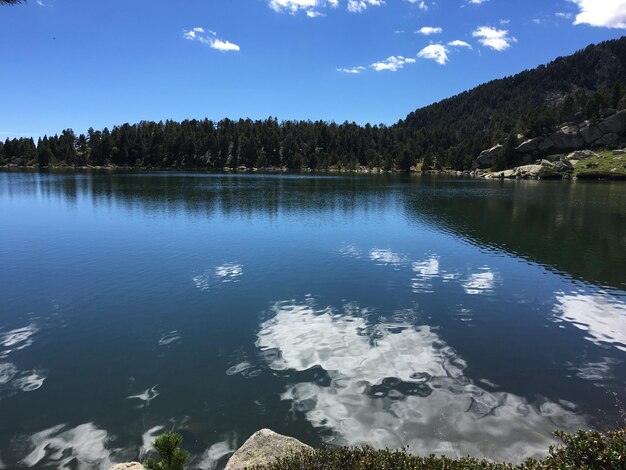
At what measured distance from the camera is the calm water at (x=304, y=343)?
1418 centimetres

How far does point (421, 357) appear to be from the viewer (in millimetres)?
19375

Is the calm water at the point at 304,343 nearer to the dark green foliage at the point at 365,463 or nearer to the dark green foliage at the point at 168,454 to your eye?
the dark green foliage at the point at 168,454

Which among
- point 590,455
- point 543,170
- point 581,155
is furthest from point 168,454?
point 581,155

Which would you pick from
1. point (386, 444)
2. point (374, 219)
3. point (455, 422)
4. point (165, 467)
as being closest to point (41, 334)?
point (165, 467)

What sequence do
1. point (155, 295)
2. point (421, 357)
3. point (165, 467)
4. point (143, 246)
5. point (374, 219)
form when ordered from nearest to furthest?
point (165, 467) < point (421, 357) < point (155, 295) < point (143, 246) < point (374, 219)

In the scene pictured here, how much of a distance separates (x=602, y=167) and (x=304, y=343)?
195165 mm

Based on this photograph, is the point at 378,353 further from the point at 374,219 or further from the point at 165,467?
the point at 374,219

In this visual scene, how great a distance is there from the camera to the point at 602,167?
170 m

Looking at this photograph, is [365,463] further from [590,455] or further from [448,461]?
[590,455]

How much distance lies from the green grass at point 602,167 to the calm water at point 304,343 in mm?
143573

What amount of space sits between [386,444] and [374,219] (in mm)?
51807

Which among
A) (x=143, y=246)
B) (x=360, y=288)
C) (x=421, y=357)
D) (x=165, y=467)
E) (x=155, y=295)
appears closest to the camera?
(x=165, y=467)

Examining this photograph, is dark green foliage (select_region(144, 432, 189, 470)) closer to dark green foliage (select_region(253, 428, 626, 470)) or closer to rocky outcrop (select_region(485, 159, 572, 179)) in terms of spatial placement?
dark green foliage (select_region(253, 428, 626, 470))

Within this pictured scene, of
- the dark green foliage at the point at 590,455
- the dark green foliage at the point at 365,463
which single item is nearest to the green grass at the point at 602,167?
the dark green foliage at the point at 590,455
